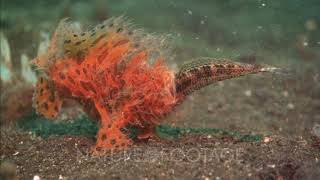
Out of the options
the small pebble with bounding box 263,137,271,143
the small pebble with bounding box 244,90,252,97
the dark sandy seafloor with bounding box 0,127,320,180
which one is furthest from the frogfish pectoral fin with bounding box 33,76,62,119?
the small pebble with bounding box 244,90,252,97

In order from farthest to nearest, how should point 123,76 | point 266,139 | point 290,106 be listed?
1. point 290,106
2. point 266,139
3. point 123,76

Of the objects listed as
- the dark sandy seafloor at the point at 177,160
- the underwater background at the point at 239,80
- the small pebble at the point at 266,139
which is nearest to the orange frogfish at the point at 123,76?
the underwater background at the point at 239,80

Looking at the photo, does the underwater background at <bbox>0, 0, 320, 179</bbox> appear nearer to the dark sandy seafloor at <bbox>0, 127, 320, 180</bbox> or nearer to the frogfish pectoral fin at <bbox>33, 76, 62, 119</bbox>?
the dark sandy seafloor at <bbox>0, 127, 320, 180</bbox>

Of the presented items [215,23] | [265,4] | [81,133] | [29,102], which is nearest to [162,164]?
[81,133]

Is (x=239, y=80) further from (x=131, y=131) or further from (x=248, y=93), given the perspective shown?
(x=131, y=131)

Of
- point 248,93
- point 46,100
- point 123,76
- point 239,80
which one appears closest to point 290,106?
point 248,93

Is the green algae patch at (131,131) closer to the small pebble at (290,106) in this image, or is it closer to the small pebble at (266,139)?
the small pebble at (266,139)
